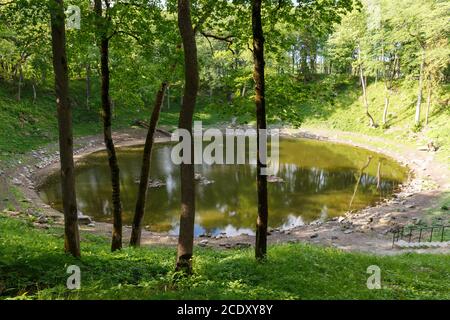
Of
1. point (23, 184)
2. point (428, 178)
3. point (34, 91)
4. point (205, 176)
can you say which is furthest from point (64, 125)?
point (34, 91)

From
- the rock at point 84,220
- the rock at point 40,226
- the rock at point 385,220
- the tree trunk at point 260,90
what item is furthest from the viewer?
the rock at point 385,220

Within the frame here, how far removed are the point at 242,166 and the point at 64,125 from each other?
98.0 ft

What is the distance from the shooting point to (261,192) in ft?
35.7

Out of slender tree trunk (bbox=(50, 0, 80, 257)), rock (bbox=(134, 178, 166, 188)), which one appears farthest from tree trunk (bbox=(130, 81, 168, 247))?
rock (bbox=(134, 178, 166, 188))

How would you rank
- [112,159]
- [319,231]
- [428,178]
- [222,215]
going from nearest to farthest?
1. [112,159]
2. [319,231]
3. [222,215]
4. [428,178]

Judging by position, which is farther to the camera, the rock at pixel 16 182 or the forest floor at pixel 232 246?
the rock at pixel 16 182

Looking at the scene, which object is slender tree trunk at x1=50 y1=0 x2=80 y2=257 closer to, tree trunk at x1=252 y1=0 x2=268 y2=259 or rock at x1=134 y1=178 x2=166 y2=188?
tree trunk at x1=252 y1=0 x2=268 y2=259

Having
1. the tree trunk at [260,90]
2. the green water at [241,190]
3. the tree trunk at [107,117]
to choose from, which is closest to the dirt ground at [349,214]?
the green water at [241,190]

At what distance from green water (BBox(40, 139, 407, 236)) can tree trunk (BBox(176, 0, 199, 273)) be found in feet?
43.4

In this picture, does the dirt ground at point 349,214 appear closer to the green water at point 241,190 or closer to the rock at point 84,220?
the rock at point 84,220

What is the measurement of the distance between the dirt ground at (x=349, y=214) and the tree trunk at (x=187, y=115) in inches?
392

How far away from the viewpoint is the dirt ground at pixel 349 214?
1986 cm

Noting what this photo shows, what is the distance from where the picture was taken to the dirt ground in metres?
19.9
